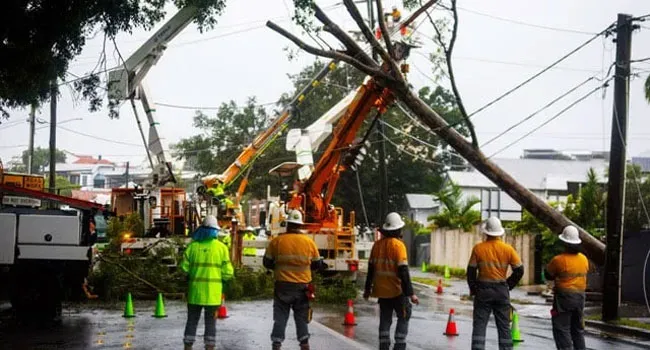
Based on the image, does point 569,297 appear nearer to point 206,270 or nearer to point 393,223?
point 393,223

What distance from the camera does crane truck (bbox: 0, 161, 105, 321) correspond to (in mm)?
16734

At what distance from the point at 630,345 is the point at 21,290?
10881mm

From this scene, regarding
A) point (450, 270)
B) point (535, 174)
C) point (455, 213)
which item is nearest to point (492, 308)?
point (450, 270)

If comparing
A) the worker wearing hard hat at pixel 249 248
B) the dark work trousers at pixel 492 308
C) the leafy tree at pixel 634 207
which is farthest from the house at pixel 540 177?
the dark work trousers at pixel 492 308

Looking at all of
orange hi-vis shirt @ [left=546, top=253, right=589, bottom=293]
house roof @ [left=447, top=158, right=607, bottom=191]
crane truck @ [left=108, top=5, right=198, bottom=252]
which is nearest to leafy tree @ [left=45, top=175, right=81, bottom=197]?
crane truck @ [left=108, top=5, right=198, bottom=252]

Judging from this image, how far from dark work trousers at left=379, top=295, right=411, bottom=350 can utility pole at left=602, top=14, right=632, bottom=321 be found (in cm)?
918

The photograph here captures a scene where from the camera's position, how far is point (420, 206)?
64188mm

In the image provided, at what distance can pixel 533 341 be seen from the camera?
16.2m

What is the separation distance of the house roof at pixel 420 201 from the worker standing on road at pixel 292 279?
49.9 meters

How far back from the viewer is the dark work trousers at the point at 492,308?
11.8 metres

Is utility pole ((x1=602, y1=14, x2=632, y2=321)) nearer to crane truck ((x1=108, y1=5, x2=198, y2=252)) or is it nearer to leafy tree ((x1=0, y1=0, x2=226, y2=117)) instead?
leafy tree ((x1=0, y1=0, x2=226, y2=117))

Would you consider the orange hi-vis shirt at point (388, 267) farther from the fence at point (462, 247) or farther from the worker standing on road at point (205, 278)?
the fence at point (462, 247)

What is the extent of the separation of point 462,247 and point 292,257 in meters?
27.2

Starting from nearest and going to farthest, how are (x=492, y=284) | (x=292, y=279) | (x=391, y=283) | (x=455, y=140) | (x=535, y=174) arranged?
(x=492, y=284)
(x=292, y=279)
(x=391, y=283)
(x=455, y=140)
(x=535, y=174)
